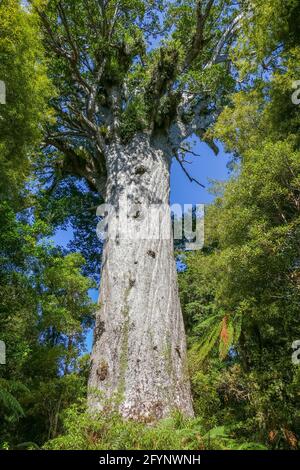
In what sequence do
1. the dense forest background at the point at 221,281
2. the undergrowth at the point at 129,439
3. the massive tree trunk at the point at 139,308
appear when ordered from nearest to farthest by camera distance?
1. the undergrowth at the point at 129,439
2. the dense forest background at the point at 221,281
3. the massive tree trunk at the point at 139,308

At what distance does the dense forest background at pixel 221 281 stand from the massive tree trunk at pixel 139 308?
0.46m

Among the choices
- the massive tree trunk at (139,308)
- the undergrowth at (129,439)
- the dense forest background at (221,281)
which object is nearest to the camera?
the undergrowth at (129,439)

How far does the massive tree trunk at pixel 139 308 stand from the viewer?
5398 millimetres

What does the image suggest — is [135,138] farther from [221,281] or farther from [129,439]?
[129,439]

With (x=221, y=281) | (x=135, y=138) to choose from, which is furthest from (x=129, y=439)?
(x=135, y=138)

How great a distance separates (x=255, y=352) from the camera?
7453 mm

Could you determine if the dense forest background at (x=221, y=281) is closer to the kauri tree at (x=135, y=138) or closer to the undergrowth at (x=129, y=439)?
the undergrowth at (x=129, y=439)

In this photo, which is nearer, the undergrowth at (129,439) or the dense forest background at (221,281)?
the undergrowth at (129,439)

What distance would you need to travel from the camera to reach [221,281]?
233 inches

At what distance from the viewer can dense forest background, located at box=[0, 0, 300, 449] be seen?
485 centimetres

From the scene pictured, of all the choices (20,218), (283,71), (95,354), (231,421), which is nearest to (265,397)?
(231,421)

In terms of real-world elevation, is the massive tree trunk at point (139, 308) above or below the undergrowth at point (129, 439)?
above

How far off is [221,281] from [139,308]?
1.34m

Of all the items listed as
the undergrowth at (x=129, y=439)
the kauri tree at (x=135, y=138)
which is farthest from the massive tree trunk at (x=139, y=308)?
the undergrowth at (x=129, y=439)
